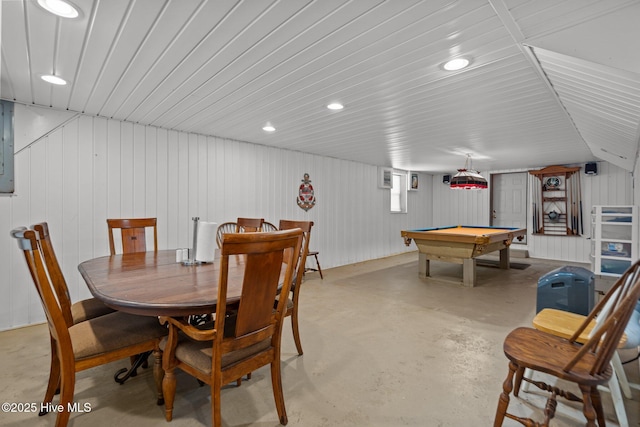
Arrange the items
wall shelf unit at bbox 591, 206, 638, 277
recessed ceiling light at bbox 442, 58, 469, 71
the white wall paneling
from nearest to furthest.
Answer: recessed ceiling light at bbox 442, 58, 469, 71
the white wall paneling
wall shelf unit at bbox 591, 206, 638, 277

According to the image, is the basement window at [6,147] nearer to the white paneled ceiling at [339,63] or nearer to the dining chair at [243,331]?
the white paneled ceiling at [339,63]

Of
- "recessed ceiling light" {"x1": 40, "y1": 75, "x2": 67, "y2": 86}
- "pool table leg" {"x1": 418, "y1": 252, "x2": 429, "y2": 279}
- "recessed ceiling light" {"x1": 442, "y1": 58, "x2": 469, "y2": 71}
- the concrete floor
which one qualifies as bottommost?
the concrete floor

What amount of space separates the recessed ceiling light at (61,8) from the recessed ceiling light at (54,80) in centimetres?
111

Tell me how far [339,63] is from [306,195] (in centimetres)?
366

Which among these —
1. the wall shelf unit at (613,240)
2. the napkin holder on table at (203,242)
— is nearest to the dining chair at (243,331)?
the napkin holder on table at (203,242)

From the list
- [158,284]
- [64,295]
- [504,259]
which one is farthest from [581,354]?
[504,259]

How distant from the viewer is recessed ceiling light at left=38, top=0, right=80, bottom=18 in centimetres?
151

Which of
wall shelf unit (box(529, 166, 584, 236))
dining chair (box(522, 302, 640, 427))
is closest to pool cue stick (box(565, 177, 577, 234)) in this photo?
wall shelf unit (box(529, 166, 584, 236))

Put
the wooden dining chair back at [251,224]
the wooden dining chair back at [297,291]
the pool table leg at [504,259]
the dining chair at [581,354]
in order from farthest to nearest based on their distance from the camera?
1. the pool table leg at [504,259]
2. the wooden dining chair back at [251,224]
3. the wooden dining chair back at [297,291]
4. the dining chair at [581,354]

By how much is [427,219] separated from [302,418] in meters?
8.22

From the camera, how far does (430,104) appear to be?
298cm

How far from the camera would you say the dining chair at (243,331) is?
1.38m

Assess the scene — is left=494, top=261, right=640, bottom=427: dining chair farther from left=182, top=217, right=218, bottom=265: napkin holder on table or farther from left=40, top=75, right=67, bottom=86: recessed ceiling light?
left=40, top=75, right=67, bottom=86: recessed ceiling light

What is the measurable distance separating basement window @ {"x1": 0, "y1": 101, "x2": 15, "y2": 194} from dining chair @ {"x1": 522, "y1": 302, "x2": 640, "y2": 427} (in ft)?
15.3
